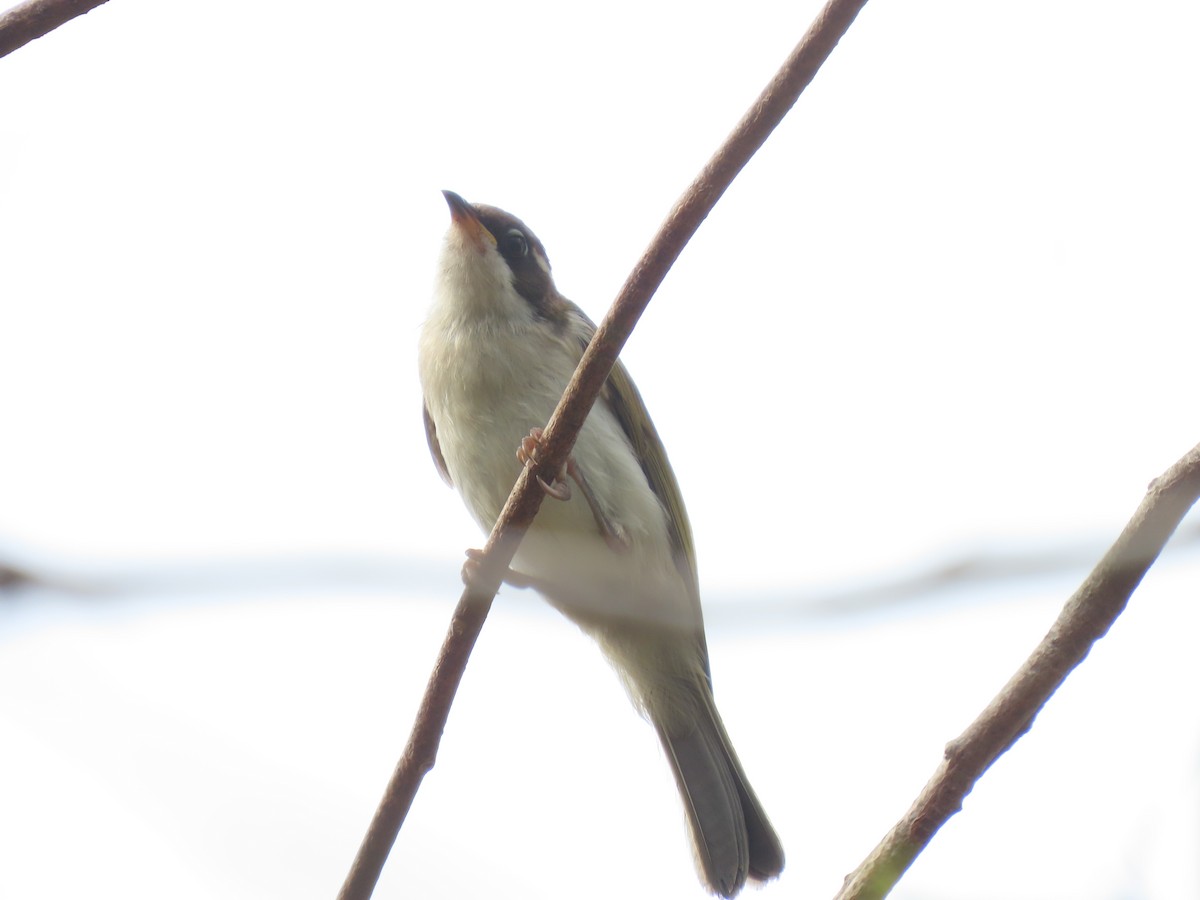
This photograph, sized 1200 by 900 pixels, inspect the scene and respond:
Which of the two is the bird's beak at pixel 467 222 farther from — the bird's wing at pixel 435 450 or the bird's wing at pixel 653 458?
the bird's wing at pixel 435 450

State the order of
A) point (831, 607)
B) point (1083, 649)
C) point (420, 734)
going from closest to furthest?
point (831, 607)
point (1083, 649)
point (420, 734)

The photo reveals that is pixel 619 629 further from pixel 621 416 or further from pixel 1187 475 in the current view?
pixel 1187 475

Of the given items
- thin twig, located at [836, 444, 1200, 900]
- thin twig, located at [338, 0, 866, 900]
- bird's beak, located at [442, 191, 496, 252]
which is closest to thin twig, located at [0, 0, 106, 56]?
thin twig, located at [338, 0, 866, 900]

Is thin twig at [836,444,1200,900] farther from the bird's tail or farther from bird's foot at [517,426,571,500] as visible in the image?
the bird's tail

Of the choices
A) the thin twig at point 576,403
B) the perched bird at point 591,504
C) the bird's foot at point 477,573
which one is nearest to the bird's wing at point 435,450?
the perched bird at point 591,504

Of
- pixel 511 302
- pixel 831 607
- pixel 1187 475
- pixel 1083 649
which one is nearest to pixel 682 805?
pixel 511 302

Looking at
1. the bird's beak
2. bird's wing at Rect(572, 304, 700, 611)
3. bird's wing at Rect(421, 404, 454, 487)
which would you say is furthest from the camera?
bird's wing at Rect(421, 404, 454, 487)
